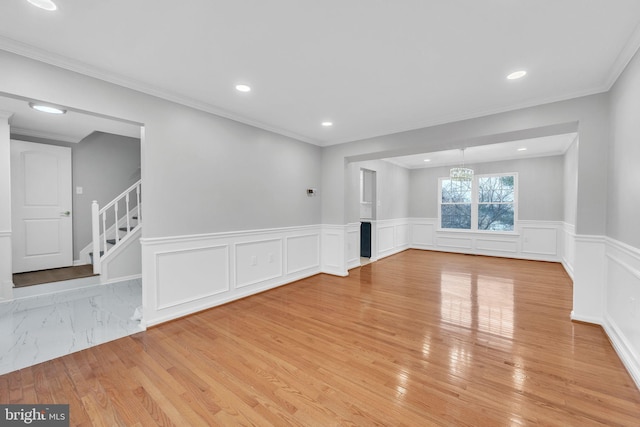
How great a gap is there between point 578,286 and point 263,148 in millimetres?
4281

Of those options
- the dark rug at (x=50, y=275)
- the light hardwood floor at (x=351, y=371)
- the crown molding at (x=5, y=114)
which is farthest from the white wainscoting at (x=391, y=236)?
the crown molding at (x=5, y=114)

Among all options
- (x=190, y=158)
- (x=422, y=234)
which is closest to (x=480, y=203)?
(x=422, y=234)

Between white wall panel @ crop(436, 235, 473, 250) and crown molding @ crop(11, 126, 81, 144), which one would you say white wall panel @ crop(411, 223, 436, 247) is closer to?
white wall panel @ crop(436, 235, 473, 250)

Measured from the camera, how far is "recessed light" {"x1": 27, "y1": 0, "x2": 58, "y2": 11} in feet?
5.34

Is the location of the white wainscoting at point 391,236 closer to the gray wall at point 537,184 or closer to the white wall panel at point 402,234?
the white wall panel at point 402,234

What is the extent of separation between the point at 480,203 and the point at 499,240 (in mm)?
1046

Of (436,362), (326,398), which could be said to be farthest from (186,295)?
(436,362)

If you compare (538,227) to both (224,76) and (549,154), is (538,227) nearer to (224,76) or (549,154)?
(549,154)

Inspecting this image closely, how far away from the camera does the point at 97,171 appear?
5129 millimetres

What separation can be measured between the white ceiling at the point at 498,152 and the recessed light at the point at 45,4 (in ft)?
20.0

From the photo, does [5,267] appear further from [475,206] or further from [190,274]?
[475,206]

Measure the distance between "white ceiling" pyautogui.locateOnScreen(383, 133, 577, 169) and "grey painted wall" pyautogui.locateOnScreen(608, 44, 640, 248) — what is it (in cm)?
252

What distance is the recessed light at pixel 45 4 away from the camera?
1627 millimetres

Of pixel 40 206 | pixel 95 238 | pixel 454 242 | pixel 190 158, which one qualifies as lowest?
pixel 454 242
